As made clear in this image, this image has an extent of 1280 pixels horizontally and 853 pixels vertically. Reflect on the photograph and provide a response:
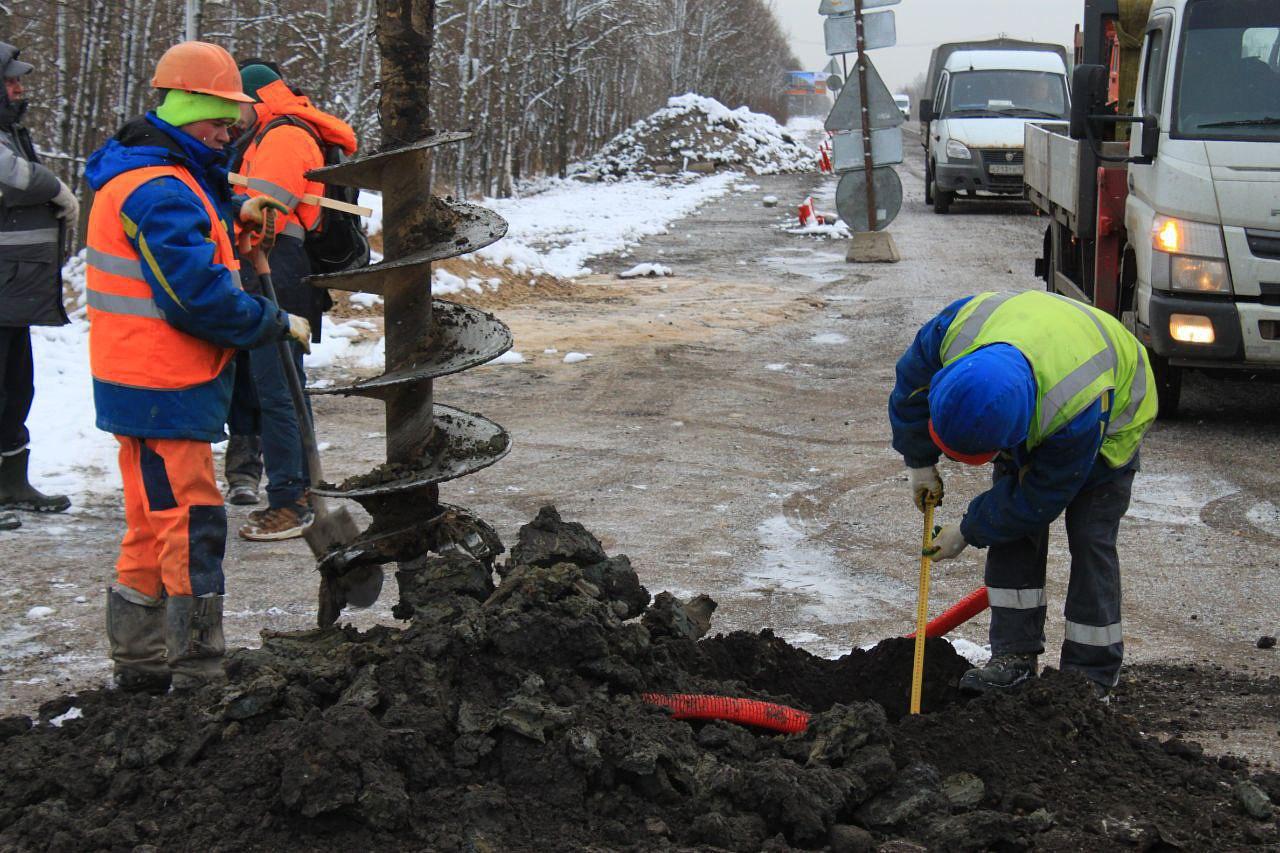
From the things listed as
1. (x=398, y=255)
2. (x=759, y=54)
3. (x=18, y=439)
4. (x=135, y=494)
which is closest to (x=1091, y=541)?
(x=398, y=255)

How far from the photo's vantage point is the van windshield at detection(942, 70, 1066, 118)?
2159 cm

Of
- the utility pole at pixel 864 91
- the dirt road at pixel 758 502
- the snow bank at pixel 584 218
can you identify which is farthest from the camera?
the utility pole at pixel 864 91

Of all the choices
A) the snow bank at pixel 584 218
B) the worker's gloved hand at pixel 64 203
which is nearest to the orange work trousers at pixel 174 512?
the worker's gloved hand at pixel 64 203

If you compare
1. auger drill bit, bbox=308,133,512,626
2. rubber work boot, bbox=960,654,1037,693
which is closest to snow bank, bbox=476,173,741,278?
auger drill bit, bbox=308,133,512,626

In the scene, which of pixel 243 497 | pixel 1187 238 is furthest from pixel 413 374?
pixel 1187 238

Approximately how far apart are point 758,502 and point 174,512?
3626mm

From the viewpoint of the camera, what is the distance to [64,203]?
6480 mm

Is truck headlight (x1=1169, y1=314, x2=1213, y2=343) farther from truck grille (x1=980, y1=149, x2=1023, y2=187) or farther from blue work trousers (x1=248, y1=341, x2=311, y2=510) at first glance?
truck grille (x1=980, y1=149, x2=1023, y2=187)

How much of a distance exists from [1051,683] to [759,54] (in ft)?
274

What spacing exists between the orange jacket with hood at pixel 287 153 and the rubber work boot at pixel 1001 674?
3.59 metres

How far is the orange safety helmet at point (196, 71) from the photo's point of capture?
421cm

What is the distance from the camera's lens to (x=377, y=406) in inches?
364

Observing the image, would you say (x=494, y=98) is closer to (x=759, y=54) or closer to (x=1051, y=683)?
(x=1051, y=683)

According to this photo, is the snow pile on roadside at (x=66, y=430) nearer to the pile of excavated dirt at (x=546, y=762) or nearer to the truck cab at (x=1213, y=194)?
the pile of excavated dirt at (x=546, y=762)
